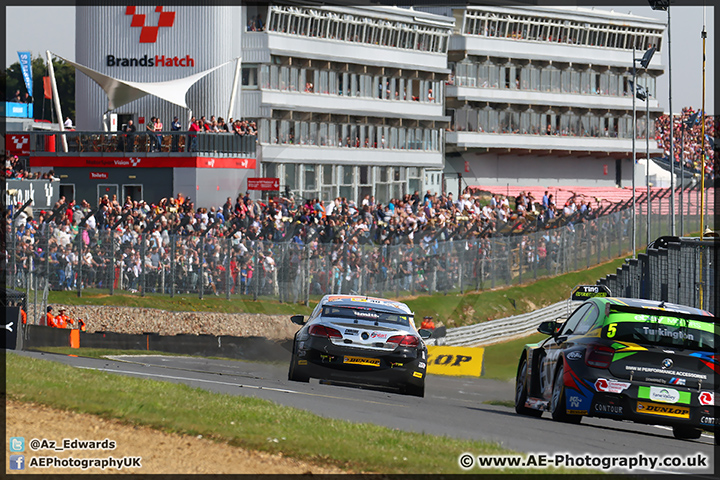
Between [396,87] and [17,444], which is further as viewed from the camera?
[396,87]

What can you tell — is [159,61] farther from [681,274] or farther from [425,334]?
[425,334]

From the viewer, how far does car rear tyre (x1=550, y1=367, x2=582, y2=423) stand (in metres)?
12.3

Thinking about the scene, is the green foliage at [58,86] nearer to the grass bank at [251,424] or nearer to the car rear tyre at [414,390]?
the car rear tyre at [414,390]

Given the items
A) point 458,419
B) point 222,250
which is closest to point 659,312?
point 458,419

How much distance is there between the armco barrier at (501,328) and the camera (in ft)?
102

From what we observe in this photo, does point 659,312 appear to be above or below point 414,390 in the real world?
above

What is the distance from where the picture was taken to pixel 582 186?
8419 cm

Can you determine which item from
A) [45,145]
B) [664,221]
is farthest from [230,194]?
[664,221]

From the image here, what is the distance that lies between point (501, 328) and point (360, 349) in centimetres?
1803

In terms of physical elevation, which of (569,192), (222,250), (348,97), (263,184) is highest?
(348,97)

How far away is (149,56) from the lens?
5541 centimetres

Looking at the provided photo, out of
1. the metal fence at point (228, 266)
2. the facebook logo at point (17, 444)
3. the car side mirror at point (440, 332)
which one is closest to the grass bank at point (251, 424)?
the facebook logo at point (17, 444)

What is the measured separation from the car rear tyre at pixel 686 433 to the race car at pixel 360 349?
168 inches

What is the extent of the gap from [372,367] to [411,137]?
5298 centimetres
